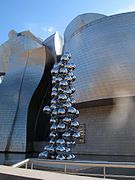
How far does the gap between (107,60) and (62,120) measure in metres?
10.4

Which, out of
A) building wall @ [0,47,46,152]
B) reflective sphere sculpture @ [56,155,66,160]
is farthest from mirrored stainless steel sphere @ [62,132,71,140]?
building wall @ [0,47,46,152]

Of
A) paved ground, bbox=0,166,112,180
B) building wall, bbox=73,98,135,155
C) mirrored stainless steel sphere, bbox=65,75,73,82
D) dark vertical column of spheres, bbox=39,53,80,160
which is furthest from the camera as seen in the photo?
building wall, bbox=73,98,135,155

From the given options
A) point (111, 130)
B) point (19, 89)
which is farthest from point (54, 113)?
point (19, 89)

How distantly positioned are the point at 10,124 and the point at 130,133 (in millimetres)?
12151

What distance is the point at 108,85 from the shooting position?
18859 millimetres

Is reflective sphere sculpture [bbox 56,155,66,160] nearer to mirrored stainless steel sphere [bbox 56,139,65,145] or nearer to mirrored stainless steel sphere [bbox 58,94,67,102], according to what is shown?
mirrored stainless steel sphere [bbox 56,139,65,145]

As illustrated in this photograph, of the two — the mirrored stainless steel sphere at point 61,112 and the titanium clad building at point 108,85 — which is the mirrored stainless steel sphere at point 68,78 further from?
the titanium clad building at point 108,85

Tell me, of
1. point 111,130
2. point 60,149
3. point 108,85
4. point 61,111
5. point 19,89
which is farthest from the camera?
point 19,89

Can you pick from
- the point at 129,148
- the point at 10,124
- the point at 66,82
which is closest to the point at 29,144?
the point at 10,124

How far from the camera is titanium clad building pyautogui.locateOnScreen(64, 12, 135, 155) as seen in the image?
1869 centimetres

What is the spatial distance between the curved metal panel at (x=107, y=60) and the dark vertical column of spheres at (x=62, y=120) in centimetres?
857

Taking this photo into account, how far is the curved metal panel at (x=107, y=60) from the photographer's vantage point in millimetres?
18641

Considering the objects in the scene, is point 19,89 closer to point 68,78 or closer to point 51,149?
point 68,78

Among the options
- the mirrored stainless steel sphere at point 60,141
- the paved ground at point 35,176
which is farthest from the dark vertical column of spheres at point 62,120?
the paved ground at point 35,176
